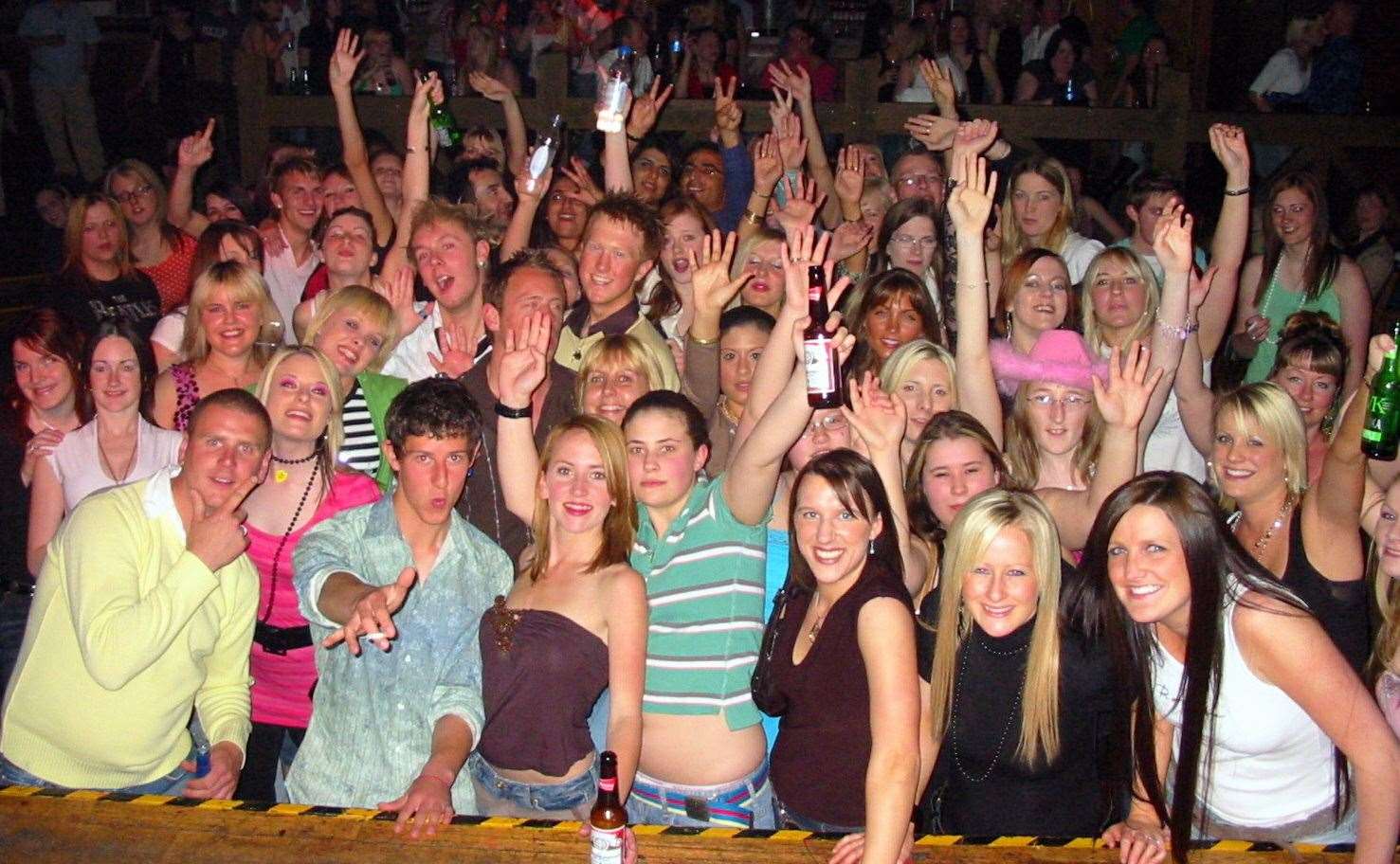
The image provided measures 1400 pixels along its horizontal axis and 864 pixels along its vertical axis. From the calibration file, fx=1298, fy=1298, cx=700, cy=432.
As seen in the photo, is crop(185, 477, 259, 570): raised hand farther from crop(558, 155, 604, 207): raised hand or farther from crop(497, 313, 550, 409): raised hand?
crop(558, 155, 604, 207): raised hand

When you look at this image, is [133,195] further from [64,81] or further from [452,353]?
[64,81]

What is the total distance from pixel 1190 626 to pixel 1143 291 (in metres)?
2.29

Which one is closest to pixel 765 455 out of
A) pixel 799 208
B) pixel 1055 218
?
pixel 799 208

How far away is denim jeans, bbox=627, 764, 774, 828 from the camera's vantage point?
3.49 m

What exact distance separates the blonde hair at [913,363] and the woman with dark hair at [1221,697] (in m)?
1.23

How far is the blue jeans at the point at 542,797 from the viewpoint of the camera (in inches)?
135

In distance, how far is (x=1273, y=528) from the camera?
157 inches

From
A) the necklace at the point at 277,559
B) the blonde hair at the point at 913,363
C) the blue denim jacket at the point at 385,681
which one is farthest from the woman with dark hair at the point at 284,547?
the blonde hair at the point at 913,363

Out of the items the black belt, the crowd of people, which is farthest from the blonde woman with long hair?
the black belt

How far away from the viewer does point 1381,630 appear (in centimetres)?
362

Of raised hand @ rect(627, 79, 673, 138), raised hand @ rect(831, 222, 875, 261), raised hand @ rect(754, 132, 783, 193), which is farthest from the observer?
raised hand @ rect(627, 79, 673, 138)

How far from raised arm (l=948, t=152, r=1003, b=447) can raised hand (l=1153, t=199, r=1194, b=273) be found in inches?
24.4

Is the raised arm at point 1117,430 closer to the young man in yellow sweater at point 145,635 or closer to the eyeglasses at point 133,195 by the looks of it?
the young man in yellow sweater at point 145,635

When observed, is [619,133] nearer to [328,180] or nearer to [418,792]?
[328,180]
